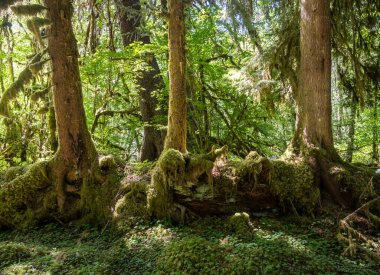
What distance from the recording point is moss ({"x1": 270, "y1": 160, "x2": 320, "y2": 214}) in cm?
570

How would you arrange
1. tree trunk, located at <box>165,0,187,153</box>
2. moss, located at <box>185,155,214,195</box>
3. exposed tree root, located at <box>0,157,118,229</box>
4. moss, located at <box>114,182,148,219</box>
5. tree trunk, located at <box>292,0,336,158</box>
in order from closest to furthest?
tree trunk, located at <box>165,0,187,153</box>, moss, located at <box>185,155,214,195</box>, moss, located at <box>114,182,148,219</box>, tree trunk, located at <box>292,0,336,158</box>, exposed tree root, located at <box>0,157,118,229</box>

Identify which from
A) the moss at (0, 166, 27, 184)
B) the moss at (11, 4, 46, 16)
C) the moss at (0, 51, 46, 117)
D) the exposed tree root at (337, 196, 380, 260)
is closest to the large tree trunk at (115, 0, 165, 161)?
the moss at (0, 166, 27, 184)

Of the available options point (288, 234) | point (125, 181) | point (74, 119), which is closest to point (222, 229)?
point (288, 234)

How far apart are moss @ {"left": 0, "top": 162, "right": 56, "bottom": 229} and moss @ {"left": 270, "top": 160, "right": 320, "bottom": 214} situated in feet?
14.1

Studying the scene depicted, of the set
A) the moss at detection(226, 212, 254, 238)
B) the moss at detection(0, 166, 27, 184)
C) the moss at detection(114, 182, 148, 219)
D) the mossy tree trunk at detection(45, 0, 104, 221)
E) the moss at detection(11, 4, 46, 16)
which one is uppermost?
the moss at detection(11, 4, 46, 16)

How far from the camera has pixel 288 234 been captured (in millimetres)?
5188

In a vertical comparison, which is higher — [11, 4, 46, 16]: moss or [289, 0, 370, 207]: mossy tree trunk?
[11, 4, 46, 16]: moss

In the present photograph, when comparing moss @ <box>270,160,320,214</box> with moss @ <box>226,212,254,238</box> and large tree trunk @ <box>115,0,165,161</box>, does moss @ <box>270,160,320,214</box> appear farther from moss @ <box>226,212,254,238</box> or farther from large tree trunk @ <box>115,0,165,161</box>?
large tree trunk @ <box>115,0,165,161</box>

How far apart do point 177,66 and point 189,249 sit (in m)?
3.02

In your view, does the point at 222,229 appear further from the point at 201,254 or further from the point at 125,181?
the point at 125,181

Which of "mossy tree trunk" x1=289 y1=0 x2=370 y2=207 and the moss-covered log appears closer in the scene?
the moss-covered log

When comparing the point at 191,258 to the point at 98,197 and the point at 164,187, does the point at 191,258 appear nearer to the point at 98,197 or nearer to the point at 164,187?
the point at 164,187

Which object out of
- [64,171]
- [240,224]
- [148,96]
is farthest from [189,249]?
[148,96]

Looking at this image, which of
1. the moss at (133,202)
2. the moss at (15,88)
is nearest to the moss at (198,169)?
the moss at (133,202)
